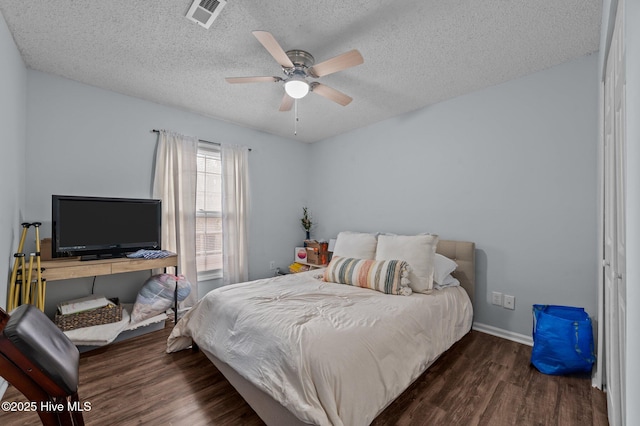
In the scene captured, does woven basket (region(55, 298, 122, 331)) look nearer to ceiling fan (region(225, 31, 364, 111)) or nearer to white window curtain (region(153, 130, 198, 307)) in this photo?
white window curtain (region(153, 130, 198, 307))

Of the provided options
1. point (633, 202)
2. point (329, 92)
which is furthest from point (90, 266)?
point (633, 202)

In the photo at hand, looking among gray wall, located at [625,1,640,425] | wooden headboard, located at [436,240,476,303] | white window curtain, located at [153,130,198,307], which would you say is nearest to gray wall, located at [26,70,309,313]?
white window curtain, located at [153,130,198,307]

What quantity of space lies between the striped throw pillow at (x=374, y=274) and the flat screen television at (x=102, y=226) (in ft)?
6.54

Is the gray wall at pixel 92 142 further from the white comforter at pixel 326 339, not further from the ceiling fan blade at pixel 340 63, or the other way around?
the ceiling fan blade at pixel 340 63

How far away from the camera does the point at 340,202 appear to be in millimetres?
4203

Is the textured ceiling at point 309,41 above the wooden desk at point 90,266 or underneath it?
above

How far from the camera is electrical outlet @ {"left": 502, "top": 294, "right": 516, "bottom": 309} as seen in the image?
2589 millimetres

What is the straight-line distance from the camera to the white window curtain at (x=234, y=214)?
373 cm

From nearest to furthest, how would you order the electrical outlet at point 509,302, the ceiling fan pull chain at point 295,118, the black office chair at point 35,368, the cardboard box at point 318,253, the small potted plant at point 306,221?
the black office chair at point 35,368 < the electrical outlet at point 509,302 < the ceiling fan pull chain at point 295,118 < the cardboard box at point 318,253 < the small potted plant at point 306,221

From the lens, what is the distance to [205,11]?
5.78 feet

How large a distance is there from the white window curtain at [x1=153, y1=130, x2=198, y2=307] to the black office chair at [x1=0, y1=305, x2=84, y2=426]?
247 cm

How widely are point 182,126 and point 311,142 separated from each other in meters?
2.06

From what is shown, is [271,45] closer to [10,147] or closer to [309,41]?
[309,41]

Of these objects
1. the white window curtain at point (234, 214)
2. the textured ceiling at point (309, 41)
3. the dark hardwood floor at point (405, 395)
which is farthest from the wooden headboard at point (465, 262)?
the white window curtain at point (234, 214)
